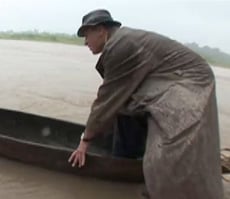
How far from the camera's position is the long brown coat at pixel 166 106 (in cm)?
360

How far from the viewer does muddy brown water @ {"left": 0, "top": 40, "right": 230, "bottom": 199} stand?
463 cm

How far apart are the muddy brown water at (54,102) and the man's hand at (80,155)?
0.93 feet

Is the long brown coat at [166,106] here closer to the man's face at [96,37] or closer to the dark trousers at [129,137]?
A: the man's face at [96,37]

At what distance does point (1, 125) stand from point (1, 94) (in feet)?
8.02

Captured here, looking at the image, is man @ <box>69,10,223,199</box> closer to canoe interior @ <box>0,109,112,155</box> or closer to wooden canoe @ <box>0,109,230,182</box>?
wooden canoe @ <box>0,109,230,182</box>

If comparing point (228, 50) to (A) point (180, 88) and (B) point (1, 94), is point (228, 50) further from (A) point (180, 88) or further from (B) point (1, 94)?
(A) point (180, 88)

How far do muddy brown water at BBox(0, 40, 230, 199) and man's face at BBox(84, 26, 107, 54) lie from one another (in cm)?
122

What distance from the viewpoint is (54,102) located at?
8281 millimetres

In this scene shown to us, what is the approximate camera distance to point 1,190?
4523 millimetres

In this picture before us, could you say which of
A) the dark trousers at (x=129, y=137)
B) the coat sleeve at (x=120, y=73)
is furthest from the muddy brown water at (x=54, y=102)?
the coat sleeve at (x=120, y=73)

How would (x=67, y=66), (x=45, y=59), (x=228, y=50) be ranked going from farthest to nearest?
(x=228, y=50) → (x=45, y=59) → (x=67, y=66)

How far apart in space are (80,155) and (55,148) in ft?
1.18

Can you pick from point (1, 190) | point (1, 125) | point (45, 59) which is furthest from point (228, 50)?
point (1, 190)

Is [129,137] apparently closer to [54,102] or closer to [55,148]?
[55,148]
